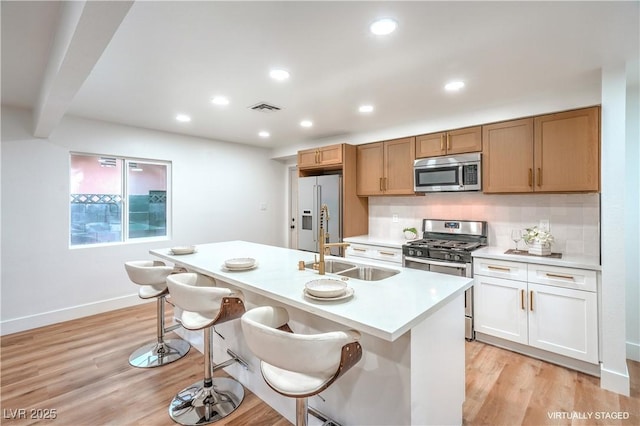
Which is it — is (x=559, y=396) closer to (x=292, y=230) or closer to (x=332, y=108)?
(x=332, y=108)

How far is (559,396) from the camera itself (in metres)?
2.18

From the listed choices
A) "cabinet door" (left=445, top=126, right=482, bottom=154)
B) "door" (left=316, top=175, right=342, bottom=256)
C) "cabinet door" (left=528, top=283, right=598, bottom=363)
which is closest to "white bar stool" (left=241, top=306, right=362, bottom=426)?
"cabinet door" (left=528, top=283, right=598, bottom=363)

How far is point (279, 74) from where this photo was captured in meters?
2.40

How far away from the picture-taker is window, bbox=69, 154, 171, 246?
375cm

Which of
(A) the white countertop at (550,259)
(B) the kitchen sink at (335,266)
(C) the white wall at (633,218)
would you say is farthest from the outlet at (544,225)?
(B) the kitchen sink at (335,266)

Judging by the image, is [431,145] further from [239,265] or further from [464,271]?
[239,265]

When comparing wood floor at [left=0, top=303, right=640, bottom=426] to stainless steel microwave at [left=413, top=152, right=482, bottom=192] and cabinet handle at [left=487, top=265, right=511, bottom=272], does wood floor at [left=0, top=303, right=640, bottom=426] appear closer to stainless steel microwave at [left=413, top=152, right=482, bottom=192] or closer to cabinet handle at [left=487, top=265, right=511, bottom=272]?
cabinet handle at [left=487, top=265, right=511, bottom=272]

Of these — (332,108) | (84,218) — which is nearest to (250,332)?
(332,108)

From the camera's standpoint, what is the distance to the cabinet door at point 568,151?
262cm

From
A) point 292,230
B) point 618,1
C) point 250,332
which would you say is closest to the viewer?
point 250,332

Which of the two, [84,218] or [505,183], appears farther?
[84,218]

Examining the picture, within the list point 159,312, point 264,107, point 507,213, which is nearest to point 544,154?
point 507,213

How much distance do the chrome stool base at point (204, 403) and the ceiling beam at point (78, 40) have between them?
7.04ft

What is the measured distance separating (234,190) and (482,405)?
14.3 feet
